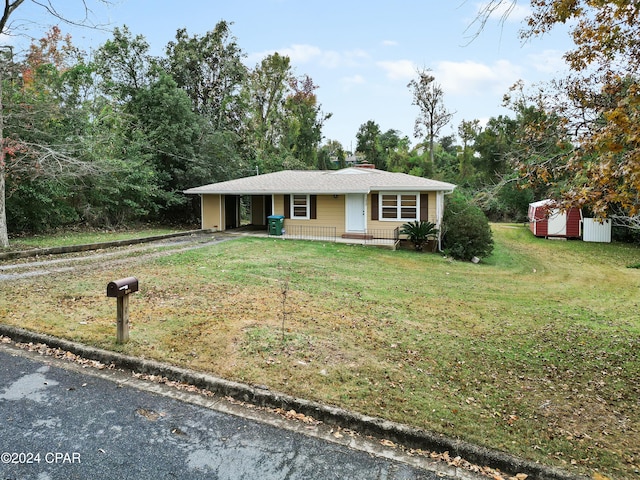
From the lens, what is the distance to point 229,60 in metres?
Answer: 31.7

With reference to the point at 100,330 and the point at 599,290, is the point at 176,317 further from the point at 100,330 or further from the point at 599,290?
the point at 599,290

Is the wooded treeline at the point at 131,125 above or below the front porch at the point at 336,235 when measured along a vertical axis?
above

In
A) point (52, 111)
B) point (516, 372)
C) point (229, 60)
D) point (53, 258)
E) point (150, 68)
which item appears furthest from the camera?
point (229, 60)

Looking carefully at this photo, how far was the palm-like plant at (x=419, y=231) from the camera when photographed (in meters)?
16.2

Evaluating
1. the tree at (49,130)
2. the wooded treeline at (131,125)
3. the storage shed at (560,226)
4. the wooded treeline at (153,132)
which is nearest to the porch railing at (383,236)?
the wooded treeline at (153,132)

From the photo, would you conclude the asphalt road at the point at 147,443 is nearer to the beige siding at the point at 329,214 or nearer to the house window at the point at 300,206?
the beige siding at the point at 329,214

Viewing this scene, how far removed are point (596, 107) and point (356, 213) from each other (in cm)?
1292

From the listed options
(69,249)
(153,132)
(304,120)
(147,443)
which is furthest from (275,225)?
(304,120)

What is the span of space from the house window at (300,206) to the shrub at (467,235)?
6366mm

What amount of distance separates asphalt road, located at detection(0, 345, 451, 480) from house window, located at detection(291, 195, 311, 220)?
15.0 meters

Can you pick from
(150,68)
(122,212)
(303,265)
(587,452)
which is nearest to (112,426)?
(587,452)

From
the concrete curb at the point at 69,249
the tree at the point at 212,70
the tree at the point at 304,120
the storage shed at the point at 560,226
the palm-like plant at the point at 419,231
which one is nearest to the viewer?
the concrete curb at the point at 69,249

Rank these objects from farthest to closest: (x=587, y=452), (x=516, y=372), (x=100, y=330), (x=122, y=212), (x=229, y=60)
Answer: (x=229, y=60) < (x=122, y=212) < (x=100, y=330) < (x=516, y=372) < (x=587, y=452)

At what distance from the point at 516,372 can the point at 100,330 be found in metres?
5.38
